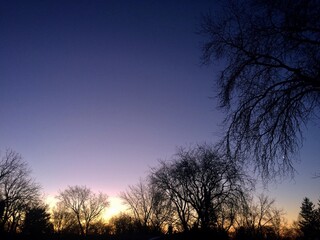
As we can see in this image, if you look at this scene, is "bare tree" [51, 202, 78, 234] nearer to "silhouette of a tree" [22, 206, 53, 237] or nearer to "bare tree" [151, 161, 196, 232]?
"silhouette of a tree" [22, 206, 53, 237]

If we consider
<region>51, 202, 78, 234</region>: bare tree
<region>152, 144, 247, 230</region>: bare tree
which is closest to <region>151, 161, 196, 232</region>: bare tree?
<region>152, 144, 247, 230</region>: bare tree

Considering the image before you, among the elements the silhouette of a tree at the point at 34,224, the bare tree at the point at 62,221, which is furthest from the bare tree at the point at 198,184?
the bare tree at the point at 62,221

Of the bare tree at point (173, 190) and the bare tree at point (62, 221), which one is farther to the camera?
the bare tree at point (62, 221)

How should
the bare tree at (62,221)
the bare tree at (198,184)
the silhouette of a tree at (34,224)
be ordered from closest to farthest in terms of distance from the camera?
the bare tree at (198,184)
the silhouette of a tree at (34,224)
the bare tree at (62,221)

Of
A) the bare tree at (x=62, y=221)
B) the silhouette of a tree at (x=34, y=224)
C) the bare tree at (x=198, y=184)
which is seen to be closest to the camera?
the bare tree at (x=198, y=184)

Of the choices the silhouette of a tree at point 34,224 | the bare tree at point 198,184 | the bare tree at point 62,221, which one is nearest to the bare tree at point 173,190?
the bare tree at point 198,184

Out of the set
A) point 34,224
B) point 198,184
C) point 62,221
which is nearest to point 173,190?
point 198,184

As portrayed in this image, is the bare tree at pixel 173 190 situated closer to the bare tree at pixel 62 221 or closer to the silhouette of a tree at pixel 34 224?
the silhouette of a tree at pixel 34 224

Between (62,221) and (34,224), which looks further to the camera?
(62,221)

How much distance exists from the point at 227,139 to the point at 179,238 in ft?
52.5

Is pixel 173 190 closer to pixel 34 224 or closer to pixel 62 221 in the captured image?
pixel 34 224

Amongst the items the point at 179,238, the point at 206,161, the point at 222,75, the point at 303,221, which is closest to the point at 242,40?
the point at 222,75

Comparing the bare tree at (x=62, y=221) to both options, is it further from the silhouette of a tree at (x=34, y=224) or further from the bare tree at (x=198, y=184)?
the bare tree at (x=198, y=184)

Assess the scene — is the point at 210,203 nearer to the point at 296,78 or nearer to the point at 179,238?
the point at 179,238
